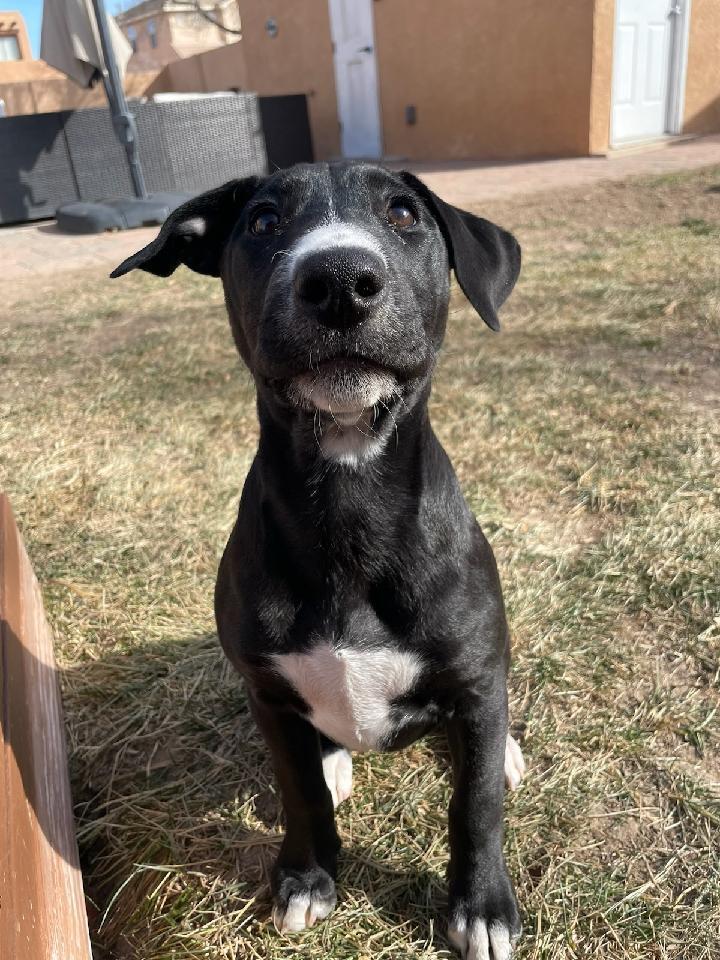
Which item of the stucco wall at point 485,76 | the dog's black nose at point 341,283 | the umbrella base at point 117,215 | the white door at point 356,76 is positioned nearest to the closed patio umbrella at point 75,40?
the umbrella base at point 117,215

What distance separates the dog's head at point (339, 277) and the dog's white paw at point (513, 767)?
1007 mm

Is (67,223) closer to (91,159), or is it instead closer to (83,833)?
(91,159)

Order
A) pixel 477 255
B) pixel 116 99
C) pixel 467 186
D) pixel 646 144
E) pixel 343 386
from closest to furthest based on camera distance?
pixel 343 386 → pixel 477 255 → pixel 116 99 → pixel 467 186 → pixel 646 144

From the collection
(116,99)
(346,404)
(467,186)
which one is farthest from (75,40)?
(346,404)

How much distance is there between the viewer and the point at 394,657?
1.62 metres

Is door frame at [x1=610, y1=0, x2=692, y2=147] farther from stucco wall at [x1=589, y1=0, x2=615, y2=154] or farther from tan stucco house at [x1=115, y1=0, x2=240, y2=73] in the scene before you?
tan stucco house at [x1=115, y1=0, x2=240, y2=73]

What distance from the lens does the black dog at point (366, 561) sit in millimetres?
1614

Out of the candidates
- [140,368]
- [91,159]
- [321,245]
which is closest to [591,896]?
[321,245]

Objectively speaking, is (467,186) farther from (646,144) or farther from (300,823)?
(300,823)

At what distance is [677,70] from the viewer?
12.4m

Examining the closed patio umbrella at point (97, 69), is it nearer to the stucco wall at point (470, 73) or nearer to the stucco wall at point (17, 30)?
the stucco wall at point (470, 73)

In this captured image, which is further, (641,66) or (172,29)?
(172,29)

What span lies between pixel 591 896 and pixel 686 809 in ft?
1.22

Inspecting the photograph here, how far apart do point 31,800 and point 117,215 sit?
9.20m
